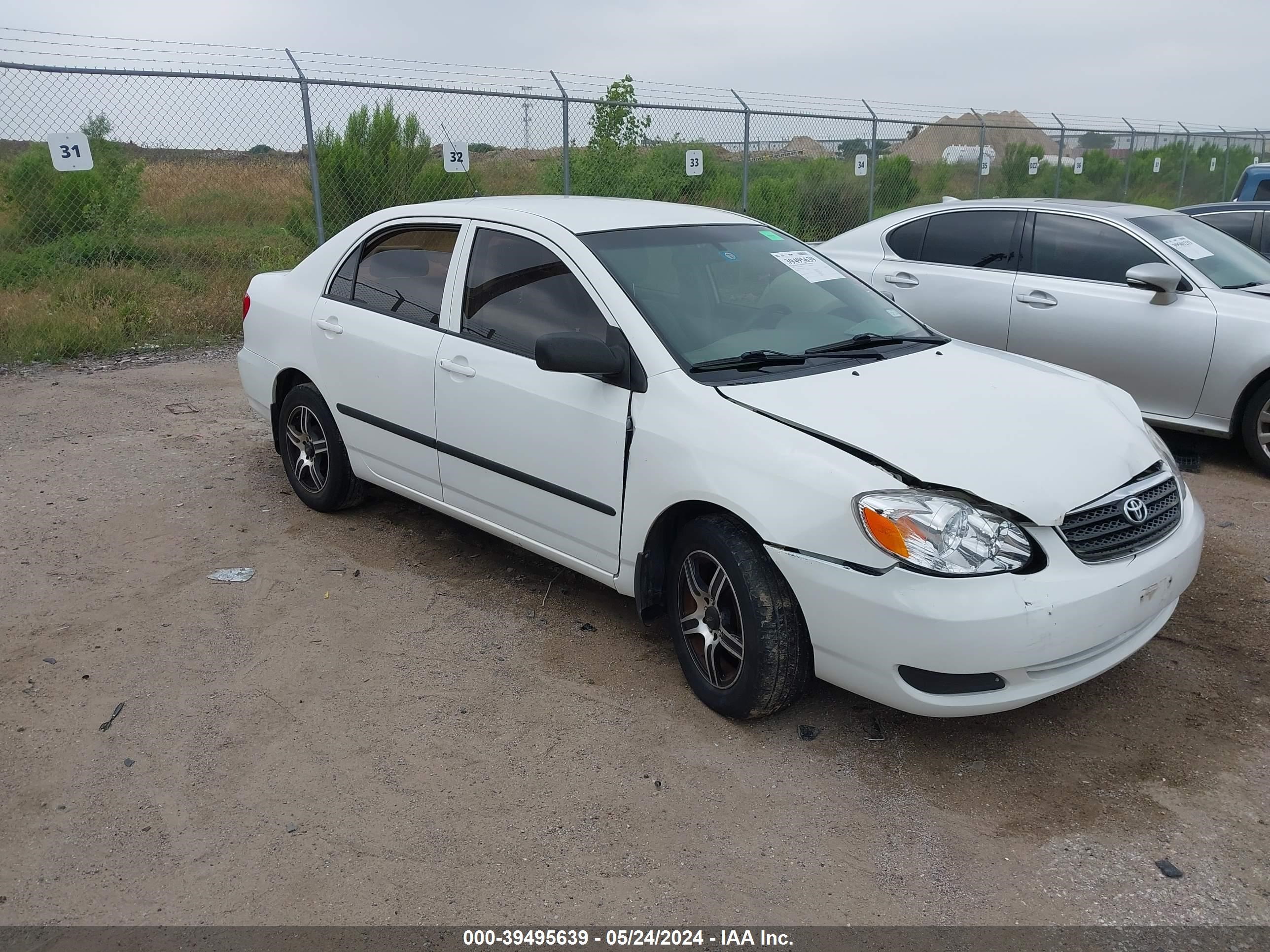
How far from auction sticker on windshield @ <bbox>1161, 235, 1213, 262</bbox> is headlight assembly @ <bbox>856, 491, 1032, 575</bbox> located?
14.3ft

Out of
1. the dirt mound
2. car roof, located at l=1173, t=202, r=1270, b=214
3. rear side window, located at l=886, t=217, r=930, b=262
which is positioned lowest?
rear side window, located at l=886, t=217, r=930, b=262

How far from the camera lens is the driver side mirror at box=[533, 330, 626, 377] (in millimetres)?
3482

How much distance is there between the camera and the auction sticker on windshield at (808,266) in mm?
4363

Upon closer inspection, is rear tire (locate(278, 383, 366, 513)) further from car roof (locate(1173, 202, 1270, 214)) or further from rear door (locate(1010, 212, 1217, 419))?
car roof (locate(1173, 202, 1270, 214))

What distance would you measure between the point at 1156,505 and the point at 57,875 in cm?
351

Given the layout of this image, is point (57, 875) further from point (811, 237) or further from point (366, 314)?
point (811, 237)

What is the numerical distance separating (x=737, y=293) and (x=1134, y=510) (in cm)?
167

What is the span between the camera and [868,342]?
4.02 m

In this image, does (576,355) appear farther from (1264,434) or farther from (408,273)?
(1264,434)

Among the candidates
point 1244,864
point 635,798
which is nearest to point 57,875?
point 635,798

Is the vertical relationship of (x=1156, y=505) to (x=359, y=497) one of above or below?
above

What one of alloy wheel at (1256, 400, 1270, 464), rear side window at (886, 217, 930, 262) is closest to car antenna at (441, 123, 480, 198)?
rear side window at (886, 217, 930, 262)

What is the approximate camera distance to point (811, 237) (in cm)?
1555

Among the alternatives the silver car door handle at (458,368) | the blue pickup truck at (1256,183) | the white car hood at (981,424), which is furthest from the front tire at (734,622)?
the blue pickup truck at (1256,183)
